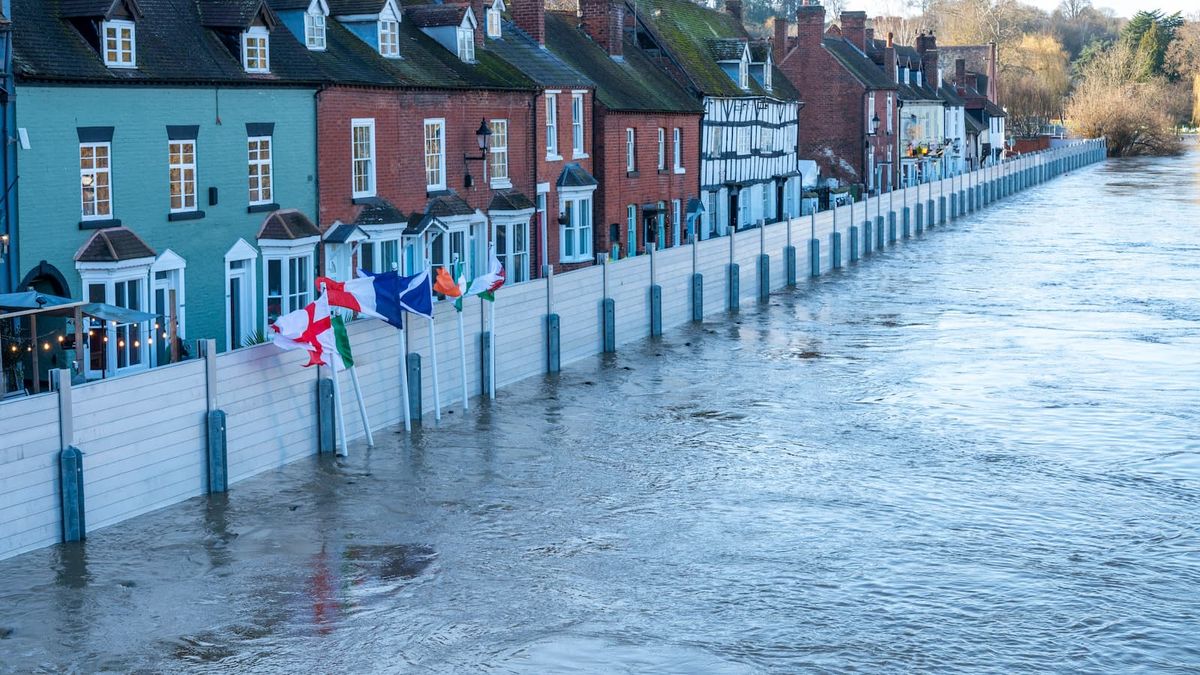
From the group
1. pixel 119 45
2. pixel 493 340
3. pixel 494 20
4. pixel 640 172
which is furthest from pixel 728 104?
pixel 493 340

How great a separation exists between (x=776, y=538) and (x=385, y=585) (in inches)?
176

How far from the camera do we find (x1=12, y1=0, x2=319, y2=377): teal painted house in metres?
27.1

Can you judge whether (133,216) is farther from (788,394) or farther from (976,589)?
(976,589)

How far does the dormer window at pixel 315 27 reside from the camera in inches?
1369

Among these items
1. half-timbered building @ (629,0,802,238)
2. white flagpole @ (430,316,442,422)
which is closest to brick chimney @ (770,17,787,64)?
half-timbered building @ (629,0,802,238)

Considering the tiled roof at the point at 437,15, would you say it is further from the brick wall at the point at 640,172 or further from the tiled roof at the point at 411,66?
the brick wall at the point at 640,172

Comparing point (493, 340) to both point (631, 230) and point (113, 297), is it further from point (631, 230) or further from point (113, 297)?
point (631, 230)

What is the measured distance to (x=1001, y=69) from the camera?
497ft

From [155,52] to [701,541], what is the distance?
1609 cm

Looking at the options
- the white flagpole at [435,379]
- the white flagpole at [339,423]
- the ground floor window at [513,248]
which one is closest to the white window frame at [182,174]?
the white flagpole at [435,379]

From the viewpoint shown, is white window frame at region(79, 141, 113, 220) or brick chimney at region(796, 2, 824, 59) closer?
white window frame at region(79, 141, 113, 220)

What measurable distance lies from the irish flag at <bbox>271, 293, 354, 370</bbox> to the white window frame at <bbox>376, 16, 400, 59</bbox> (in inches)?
640

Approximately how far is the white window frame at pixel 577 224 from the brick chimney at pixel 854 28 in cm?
4363

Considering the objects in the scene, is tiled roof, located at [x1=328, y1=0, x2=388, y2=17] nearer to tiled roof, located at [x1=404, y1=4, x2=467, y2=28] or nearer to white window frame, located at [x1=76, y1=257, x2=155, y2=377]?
tiled roof, located at [x1=404, y1=4, x2=467, y2=28]
